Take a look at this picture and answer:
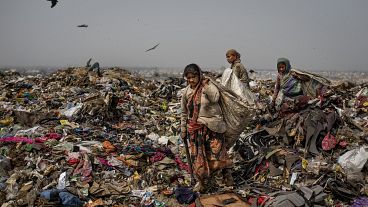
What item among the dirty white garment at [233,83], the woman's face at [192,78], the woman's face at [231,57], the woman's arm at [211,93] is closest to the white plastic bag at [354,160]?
the dirty white garment at [233,83]

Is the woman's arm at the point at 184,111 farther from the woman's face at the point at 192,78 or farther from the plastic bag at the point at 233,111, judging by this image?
the plastic bag at the point at 233,111

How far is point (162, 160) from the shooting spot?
5148mm

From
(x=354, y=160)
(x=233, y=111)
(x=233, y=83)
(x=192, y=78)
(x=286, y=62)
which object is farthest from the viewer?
(x=286, y=62)

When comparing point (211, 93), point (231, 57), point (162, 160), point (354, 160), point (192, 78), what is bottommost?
point (162, 160)

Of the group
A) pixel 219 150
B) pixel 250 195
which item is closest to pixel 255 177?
pixel 250 195

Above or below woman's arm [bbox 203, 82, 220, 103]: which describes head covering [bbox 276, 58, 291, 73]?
above

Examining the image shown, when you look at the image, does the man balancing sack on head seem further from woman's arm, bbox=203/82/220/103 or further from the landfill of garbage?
woman's arm, bbox=203/82/220/103

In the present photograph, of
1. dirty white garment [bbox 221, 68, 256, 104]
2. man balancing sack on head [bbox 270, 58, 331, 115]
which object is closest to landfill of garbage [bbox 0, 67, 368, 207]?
man balancing sack on head [bbox 270, 58, 331, 115]

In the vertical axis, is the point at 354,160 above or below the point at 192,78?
below

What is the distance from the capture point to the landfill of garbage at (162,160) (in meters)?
3.98

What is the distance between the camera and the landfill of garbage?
13.1ft

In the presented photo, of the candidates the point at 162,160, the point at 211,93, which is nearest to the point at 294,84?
the point at 211,93

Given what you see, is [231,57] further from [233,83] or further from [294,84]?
[294,84]

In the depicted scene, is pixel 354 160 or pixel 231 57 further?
pixel 231 57
